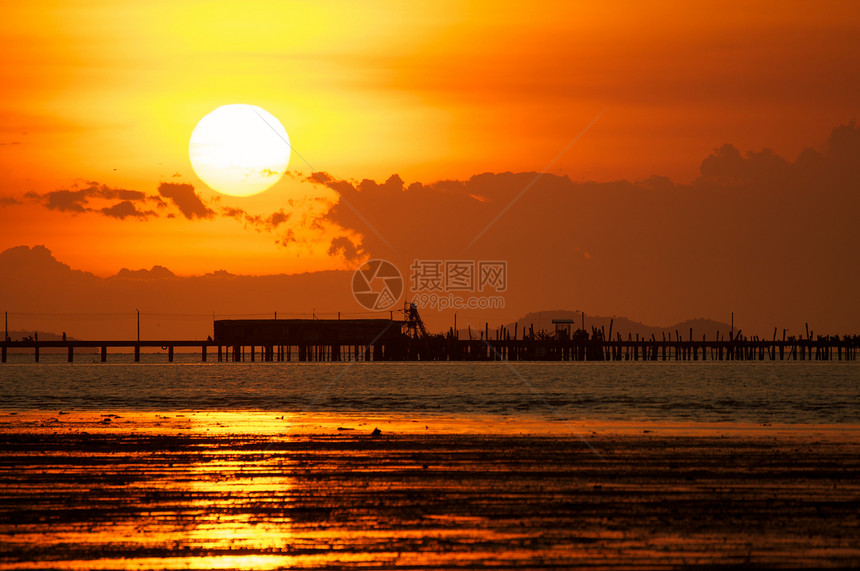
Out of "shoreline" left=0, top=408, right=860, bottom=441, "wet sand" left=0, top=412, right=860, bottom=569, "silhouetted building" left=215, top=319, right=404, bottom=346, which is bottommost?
"shoreline" left=0, top=408, right=860, bottom=441

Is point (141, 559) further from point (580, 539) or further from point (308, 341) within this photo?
point (308, 341)

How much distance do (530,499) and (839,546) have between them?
16.8 feet

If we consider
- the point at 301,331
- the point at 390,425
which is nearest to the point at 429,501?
the point at 390,425

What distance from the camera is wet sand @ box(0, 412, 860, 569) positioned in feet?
42.2

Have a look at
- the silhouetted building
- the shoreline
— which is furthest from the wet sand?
the silhouetted building

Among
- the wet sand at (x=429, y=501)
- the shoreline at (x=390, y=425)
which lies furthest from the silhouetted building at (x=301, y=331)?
the wet sand at (x=429, y=501)

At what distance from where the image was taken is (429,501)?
16.7m

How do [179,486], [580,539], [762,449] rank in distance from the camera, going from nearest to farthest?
[580,539]
[179,486]
[762,449]

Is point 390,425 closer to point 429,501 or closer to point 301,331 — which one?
point 429,501

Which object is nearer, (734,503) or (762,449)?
(734,503)

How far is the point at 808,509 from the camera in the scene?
15.7 meters

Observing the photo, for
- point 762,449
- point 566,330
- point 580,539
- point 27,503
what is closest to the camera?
point 580,539

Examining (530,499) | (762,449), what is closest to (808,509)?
(530,499)

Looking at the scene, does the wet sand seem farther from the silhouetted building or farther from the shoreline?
the silhouetted building
